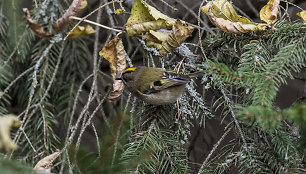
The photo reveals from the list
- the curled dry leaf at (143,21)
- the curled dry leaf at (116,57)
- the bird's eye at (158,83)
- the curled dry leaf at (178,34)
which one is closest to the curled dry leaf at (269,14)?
the curled dry leaf at (178,34)

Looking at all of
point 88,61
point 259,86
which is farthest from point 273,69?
point 88,61

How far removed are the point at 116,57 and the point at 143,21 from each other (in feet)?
0.92

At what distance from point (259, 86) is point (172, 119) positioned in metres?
0.76

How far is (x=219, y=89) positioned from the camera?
5.87 ft

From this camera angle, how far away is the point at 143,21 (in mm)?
1915

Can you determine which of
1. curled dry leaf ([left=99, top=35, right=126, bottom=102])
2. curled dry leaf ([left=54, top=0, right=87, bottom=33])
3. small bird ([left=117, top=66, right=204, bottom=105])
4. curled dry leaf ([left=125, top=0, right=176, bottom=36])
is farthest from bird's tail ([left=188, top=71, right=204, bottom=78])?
curled dry leaf ([left=54, top=0, right=87, bottom=33])

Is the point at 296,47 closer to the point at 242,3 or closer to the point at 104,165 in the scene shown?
the point at 104,165

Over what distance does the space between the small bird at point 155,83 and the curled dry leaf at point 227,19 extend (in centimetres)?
31

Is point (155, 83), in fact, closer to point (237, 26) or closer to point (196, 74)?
point (196, 74)

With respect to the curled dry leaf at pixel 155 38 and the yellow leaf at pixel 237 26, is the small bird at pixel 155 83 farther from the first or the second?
the yellow leaf at pixel 237 26

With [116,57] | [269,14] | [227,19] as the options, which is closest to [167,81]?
[116,57]

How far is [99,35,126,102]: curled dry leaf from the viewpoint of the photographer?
1.97 metres

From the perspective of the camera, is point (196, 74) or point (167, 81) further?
point (167, 81)

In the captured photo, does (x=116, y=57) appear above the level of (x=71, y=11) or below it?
below
